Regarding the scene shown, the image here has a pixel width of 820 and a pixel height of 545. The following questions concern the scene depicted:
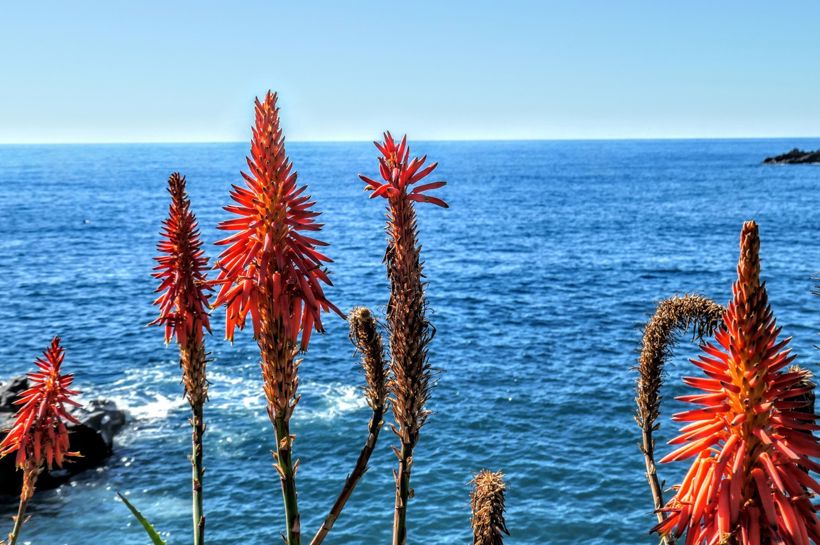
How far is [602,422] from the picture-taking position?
41094 mm

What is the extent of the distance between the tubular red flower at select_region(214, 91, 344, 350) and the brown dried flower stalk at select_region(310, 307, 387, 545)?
1.76 meters

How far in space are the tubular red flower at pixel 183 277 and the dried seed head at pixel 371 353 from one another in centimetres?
127

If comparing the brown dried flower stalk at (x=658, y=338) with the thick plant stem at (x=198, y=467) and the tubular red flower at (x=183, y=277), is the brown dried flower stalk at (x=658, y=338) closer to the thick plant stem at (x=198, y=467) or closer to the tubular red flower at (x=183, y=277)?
the thick plant stem at (x=198, y=467)

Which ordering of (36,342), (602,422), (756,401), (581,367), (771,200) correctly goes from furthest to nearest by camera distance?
(771,200), (36,342), (581,367), (602,422), (756,401)

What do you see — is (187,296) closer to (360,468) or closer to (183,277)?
(183,277)

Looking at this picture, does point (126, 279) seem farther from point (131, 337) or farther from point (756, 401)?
point (756, 401)

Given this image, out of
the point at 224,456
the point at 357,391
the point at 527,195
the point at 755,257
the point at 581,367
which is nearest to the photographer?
the point at 755,257

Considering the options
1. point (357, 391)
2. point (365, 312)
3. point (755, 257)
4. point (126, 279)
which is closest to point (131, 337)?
point (357, 391)

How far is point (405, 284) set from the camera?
17.5ft

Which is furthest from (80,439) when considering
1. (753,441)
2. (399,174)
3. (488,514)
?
(753,441)

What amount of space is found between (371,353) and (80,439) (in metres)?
31.9

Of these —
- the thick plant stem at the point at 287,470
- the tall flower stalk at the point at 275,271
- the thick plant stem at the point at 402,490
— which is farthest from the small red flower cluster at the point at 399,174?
the thick plant stem at the point at 402,490

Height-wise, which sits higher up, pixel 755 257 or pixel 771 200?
pixel 755 257

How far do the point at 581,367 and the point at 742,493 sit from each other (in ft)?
153
